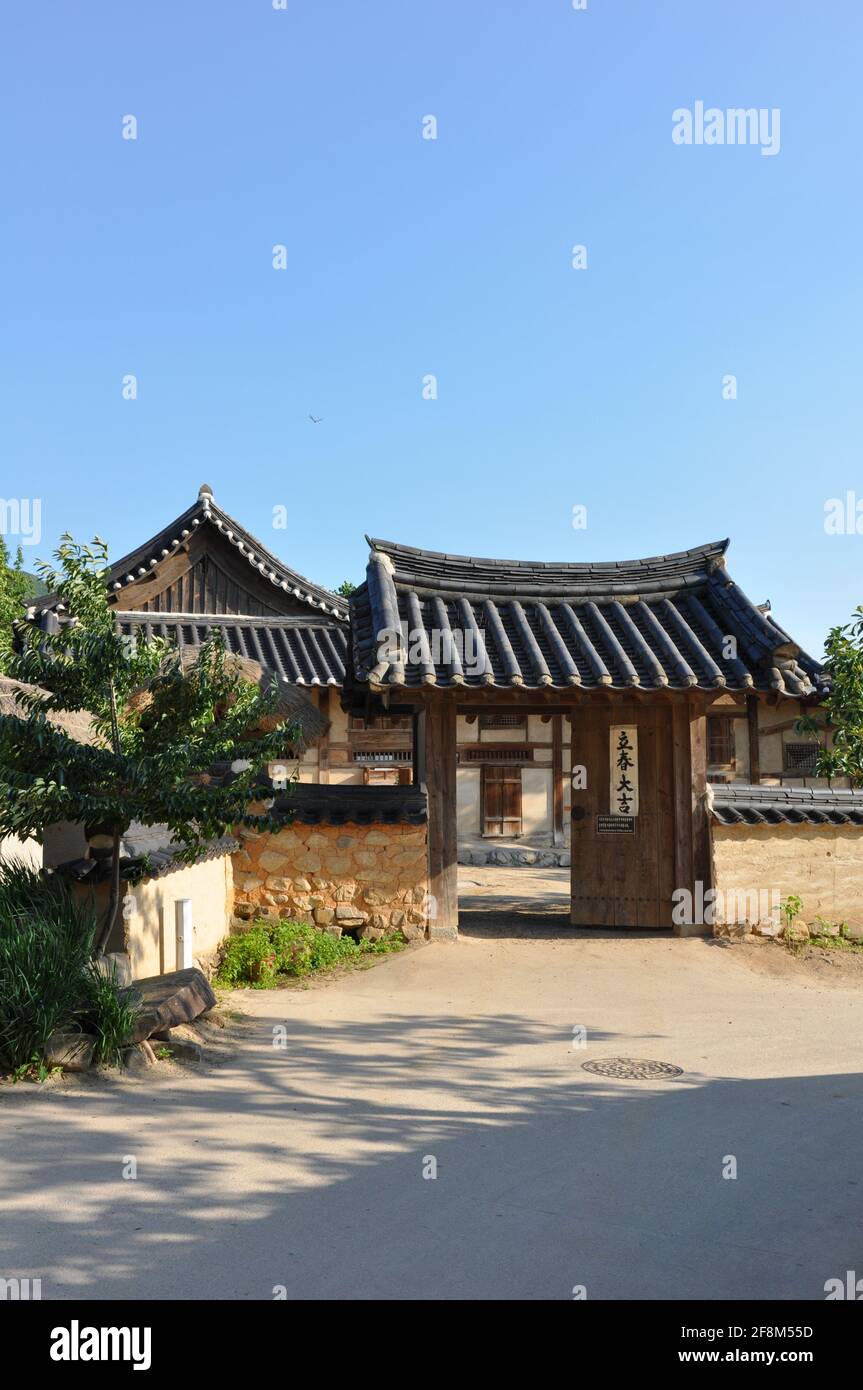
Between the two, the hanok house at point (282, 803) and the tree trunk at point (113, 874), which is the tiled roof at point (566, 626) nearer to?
the hanok house at point (282, 803)

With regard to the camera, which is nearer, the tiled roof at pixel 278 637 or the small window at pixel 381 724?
the tiled roof at pixel 278 637

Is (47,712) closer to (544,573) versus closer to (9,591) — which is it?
(544,573)

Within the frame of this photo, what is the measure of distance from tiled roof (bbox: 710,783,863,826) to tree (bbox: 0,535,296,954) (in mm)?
5857

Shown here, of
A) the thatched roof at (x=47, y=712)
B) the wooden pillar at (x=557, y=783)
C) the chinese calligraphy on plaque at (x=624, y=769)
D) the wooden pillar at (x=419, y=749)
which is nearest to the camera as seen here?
the thatched roof at (x=47, y=712)

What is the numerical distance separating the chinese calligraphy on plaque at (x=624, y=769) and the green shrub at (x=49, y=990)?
265 inches

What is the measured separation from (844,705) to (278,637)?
1188 cm

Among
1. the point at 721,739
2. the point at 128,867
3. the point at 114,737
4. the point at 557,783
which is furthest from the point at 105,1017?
the point at 721,739

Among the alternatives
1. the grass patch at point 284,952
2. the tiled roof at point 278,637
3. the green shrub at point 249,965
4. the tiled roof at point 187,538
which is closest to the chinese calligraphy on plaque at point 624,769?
the grass patch at point 284,952

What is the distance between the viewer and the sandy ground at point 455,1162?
12.8ft

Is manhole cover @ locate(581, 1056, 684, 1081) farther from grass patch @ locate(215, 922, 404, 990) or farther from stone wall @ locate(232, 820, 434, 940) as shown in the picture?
stone wall @ locate(232, 820, 434, 940)

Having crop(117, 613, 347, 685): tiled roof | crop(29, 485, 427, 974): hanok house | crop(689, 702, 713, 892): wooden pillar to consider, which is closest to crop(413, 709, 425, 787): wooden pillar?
crop(29, 485, 427, 974): hanok house

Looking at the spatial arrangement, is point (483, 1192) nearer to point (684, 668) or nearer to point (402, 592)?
point (684, 668)

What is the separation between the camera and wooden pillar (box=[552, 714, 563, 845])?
23484 mm
